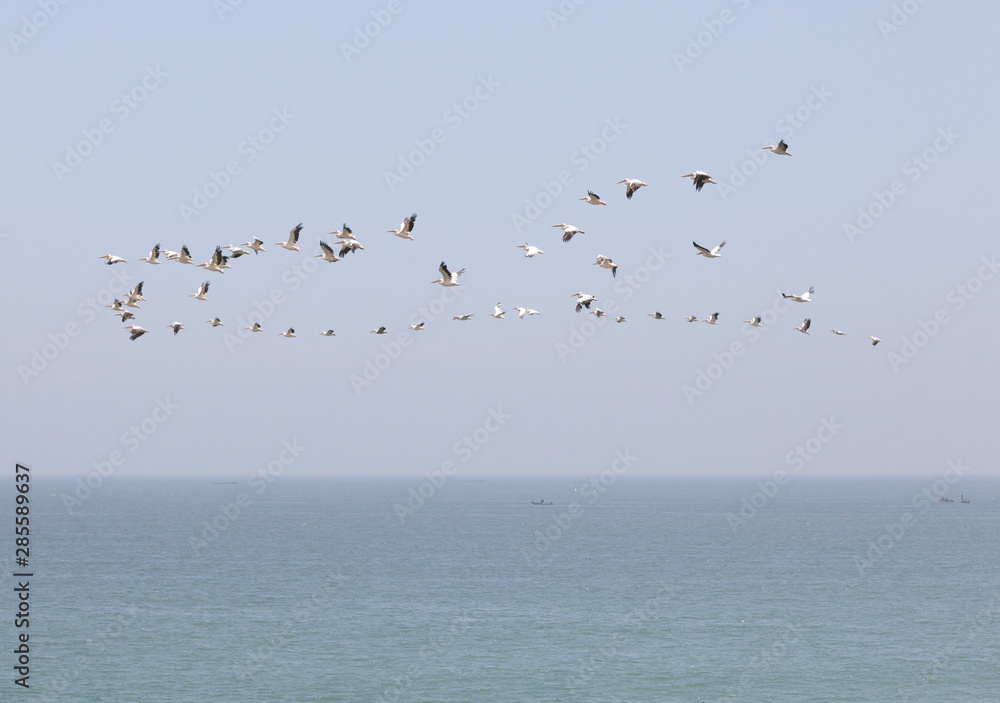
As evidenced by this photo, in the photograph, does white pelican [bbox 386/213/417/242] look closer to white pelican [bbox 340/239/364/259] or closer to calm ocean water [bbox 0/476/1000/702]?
white pelican [bbox 340/239/364/259]

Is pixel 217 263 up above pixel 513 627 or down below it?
above

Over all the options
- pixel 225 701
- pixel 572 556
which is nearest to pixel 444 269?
pixel 225 701

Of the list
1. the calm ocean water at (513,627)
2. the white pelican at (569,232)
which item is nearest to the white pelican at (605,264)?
the white pelican at (569,232)

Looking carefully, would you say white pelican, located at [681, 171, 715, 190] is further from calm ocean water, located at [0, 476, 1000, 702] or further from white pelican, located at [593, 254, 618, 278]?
calm ocean water, located at [0, 476, 1000, 702]

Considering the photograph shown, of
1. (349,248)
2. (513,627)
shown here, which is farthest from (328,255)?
(513,627)

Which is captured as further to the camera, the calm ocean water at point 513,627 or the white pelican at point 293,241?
the calm ocean water at point 513,627

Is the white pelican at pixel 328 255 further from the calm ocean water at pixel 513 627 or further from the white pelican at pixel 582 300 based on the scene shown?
the calm ocean water at pixel 513 627

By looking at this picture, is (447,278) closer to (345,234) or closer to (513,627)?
(345,234)

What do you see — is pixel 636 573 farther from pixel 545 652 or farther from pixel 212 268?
pixel 212 268

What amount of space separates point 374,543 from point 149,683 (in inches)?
4427

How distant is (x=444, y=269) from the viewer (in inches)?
2192

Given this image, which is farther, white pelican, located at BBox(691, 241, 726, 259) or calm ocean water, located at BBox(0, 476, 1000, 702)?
calm ocean water, located at BBox(0, 476, 1000, 702)

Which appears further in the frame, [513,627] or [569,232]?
[513,627]

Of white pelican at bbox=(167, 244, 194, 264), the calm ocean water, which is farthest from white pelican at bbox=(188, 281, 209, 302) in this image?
the calm ocean water
